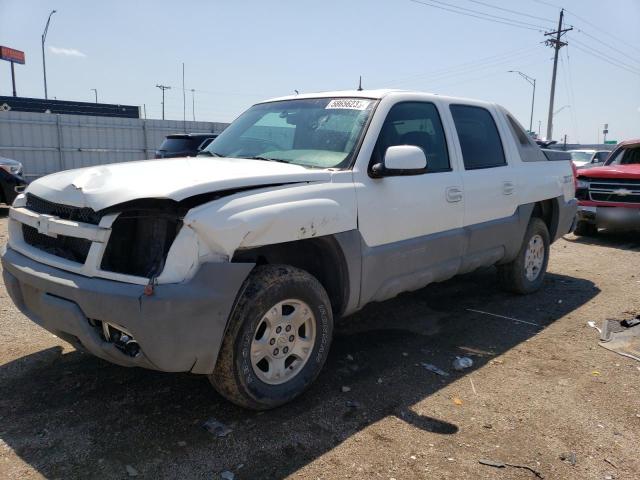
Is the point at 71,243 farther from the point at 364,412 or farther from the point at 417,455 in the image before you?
the point at 417,455

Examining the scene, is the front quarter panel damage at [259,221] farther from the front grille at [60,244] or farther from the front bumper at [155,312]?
the front grille at [60,244]

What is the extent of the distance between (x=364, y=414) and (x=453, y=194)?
1981mm

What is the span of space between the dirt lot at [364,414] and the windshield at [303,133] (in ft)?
5.10

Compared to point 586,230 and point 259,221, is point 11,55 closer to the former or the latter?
point 586,230

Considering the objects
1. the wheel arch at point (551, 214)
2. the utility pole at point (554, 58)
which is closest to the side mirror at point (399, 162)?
the wheel arch at point (551, 214)

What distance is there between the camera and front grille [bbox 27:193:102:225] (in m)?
2.88

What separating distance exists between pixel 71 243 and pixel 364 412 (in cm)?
200

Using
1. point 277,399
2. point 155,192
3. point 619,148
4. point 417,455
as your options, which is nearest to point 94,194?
point 155,192

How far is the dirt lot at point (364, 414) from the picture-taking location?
108 inches

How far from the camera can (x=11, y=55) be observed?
37062mm

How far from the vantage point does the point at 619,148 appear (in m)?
10.3

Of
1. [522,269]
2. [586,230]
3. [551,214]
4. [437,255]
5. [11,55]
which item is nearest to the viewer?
[437,255]

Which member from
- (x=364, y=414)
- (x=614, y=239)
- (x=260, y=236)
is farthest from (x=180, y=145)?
(x=364, y=414)

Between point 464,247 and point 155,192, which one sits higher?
point 155,192
